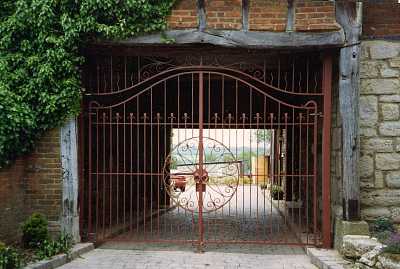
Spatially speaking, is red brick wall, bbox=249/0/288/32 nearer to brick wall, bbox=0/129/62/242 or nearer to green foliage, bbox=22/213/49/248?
brick wall, bbox=0/129/62/242

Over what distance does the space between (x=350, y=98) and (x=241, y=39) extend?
66.9 inches

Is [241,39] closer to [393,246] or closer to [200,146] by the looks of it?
[200,146]

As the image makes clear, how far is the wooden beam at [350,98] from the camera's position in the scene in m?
6.77

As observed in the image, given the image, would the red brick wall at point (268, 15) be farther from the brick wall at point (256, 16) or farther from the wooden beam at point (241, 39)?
the wooden beam at point (241, 39)

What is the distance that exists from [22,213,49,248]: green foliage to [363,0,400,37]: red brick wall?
522 centimetres

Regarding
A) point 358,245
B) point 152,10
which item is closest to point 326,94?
point 358,245

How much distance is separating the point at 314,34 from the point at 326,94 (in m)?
0.90

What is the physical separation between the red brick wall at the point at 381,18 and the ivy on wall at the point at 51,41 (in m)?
2.84

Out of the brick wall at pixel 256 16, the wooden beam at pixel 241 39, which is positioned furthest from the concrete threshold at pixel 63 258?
the brick wall at pixel 256 16

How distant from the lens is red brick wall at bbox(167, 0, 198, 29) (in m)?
6.87

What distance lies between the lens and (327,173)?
23.5 feet

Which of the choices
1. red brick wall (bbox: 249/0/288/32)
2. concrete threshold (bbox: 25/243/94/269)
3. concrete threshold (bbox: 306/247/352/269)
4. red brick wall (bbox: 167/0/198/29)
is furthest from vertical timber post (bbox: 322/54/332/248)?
concrete threshold (bbox: 25/243/94/269)

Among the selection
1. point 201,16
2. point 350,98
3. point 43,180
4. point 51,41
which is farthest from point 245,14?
point 43,180

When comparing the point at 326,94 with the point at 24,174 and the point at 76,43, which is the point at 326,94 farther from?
the point at 24,174
